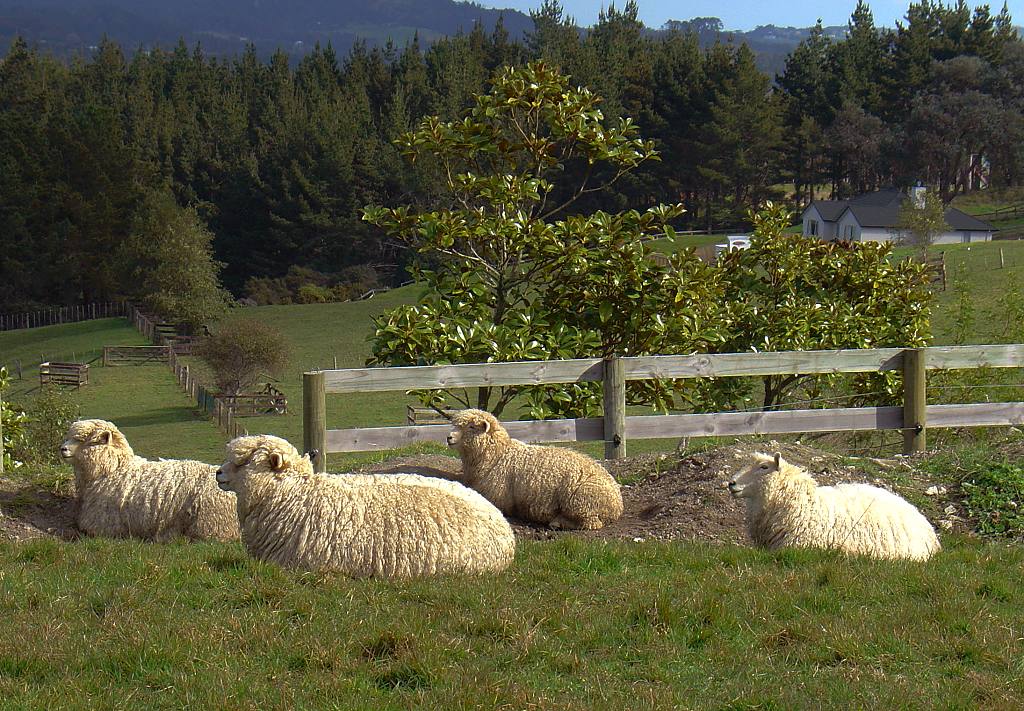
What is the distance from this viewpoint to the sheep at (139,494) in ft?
30.4

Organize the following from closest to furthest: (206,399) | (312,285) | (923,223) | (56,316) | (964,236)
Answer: (206,399) < (923,223) < (964,236) < (56,316) < (312,285)

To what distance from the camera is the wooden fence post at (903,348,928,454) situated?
1162 centimetres

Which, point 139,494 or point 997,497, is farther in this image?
point 139,494

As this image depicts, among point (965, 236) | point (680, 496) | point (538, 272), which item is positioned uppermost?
point (965, 236)

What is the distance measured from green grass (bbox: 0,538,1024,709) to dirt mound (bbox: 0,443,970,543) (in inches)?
81.3

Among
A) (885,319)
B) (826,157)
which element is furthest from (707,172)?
(885,319)

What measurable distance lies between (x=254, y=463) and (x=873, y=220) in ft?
281

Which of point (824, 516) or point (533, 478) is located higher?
point (824, 516)

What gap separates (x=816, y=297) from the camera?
624 inches

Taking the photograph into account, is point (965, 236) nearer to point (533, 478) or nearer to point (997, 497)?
point (997, 497)

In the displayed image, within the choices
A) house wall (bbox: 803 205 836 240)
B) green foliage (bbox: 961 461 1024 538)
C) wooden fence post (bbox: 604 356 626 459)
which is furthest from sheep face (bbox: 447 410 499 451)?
house wall (bbox: 803 205 836 240)

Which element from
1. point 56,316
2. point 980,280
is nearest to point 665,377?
point 980,280

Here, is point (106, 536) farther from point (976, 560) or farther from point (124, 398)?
point (124, 398)

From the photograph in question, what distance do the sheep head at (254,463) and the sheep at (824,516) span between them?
3.20 metres
